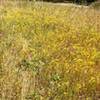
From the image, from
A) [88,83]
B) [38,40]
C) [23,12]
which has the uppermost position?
[23,12]

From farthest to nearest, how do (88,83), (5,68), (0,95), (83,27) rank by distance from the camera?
1. (83,27)
2. (88,83)
3. (5,68)
4. (0,95)

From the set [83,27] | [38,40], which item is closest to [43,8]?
[83,27]

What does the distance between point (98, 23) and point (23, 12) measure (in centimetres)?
200

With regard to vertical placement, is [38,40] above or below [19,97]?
above

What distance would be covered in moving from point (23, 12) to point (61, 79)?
414cm

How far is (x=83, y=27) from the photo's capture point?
9133 mm

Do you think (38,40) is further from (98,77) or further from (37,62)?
(98,77)

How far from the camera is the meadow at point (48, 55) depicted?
17.3 ft

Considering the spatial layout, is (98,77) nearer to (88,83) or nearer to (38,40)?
(88,83)

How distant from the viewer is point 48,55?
6.77 metres

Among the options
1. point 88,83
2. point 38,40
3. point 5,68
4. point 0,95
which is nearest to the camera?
point 0,95

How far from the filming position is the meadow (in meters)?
5.28

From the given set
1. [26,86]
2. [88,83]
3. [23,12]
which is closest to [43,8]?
[23,12]

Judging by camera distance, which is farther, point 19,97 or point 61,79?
point 61,79
